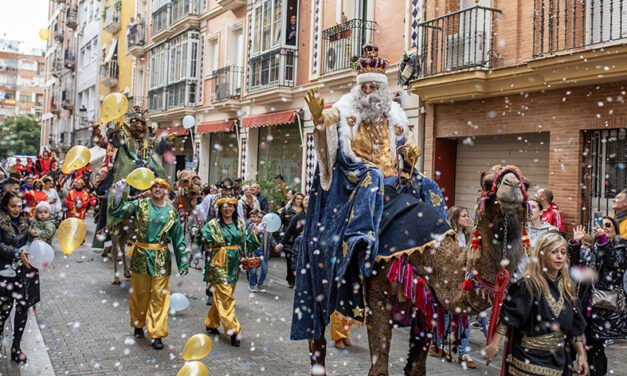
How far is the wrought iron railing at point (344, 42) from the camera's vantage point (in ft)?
51.9

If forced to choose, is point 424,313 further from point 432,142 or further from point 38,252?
point 432,142

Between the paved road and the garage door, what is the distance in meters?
4.26

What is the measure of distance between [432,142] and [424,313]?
9.47 metres

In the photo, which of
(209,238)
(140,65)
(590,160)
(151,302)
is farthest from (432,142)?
(140,65)

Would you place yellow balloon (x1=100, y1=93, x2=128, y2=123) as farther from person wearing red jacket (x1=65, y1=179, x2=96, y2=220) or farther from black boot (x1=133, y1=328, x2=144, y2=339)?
person wearing red jacket (x1=65, y1=179, x2=96, y2=220)

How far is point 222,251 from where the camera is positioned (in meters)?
8.15

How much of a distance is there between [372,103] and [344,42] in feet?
38.4

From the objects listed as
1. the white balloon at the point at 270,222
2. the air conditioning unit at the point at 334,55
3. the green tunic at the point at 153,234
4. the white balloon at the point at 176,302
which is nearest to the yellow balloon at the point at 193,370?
the green tunic at the point at 153,234

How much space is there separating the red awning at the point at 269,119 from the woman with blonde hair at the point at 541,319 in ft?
46.5

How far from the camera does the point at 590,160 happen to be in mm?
10641

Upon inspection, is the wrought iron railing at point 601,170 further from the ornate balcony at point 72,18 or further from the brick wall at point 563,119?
the ornate balcony at point 72,18

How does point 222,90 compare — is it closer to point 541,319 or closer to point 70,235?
point 70,235

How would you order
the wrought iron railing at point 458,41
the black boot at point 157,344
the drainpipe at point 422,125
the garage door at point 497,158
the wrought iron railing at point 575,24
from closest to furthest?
the black boot at point 157,344, the wrought iron railing at point 575,24, the garage door at point 497,158, the wrought iron railing at point 458,41, the drainpipe at point 422,125

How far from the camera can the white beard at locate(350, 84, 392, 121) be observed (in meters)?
5.10
